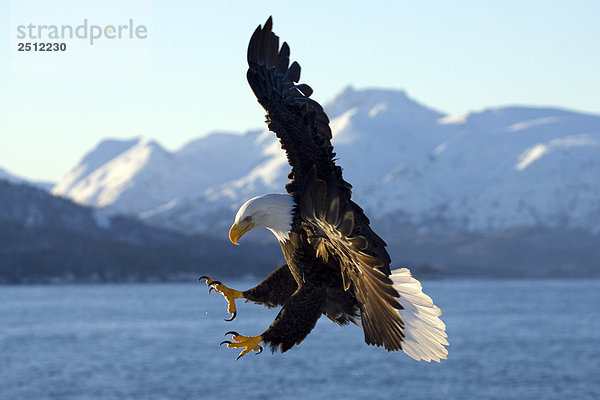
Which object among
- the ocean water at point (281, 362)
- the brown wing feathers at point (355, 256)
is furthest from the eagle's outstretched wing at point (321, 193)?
the ocean water at point (281, 362)

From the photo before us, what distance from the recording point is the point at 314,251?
25.1 ft

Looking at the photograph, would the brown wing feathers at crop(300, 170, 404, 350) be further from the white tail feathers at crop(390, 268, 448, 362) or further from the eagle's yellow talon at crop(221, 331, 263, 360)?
the eagle's yellow talon at crop(221, 331, 263, 360)

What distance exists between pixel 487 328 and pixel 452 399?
199 feet

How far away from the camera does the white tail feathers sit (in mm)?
6949

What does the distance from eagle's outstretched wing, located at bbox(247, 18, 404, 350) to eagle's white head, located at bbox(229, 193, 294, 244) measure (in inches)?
4.0

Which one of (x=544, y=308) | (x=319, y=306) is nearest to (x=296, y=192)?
(x=319, y=306)

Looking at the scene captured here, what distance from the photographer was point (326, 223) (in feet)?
20.7

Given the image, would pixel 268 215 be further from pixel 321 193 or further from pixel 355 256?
pixel 321 193

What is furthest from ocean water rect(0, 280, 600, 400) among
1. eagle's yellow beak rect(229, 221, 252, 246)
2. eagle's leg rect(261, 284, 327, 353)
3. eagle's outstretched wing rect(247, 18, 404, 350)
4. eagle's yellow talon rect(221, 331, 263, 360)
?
eagle's yellow beak rect(229, 221, 252, 246)

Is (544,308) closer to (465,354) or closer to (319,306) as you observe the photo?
(465,354)

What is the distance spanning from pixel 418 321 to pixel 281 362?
105 meters

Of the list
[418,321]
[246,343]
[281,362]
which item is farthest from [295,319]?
[281,362]

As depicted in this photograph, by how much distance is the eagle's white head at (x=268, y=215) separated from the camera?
24.3 ft

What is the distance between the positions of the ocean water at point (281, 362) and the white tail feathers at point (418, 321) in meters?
77.3
